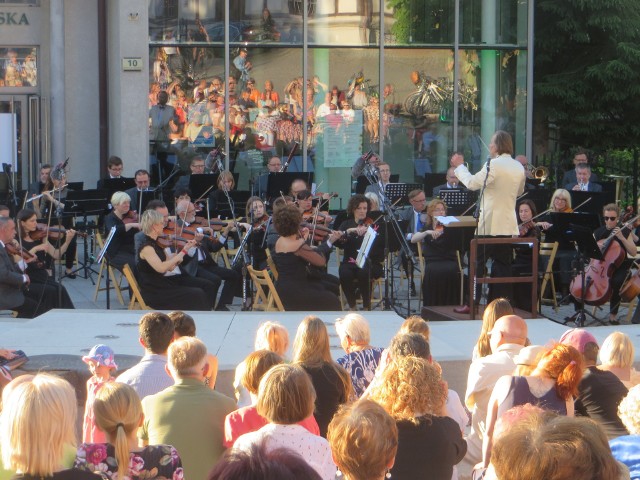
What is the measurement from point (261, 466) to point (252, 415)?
8.00 ft

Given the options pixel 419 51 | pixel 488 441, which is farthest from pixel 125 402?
pixel 419 51

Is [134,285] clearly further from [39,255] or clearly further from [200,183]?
[200,183]

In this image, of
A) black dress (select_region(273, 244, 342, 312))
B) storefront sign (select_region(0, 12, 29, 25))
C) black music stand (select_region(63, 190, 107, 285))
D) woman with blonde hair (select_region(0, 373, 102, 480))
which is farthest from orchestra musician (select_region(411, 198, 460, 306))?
storefront sign (select_region(0, 12, 29, 25))

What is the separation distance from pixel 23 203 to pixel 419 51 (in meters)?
7.67

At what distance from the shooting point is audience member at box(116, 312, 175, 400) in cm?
569

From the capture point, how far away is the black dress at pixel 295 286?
10.7m

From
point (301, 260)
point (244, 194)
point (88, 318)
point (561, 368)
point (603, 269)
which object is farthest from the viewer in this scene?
point (244, 194)

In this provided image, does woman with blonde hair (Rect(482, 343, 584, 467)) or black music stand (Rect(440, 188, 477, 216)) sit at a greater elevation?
black music stand (Rect(440, 188, 477, 216))

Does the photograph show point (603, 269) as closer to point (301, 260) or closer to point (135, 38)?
point (301, 260)

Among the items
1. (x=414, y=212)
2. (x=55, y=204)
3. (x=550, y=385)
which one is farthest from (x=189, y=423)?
(x=55, y=204)

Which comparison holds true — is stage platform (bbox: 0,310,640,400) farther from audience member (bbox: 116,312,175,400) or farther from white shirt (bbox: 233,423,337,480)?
white shirt (bbox: 233,423,337,480)

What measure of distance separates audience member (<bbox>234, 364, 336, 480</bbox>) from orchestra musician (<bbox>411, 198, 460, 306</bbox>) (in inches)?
302

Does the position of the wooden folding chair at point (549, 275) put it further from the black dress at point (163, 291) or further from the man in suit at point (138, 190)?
the man in suit at point (138, 190)

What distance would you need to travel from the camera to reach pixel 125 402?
420cm
